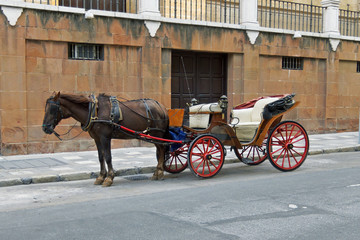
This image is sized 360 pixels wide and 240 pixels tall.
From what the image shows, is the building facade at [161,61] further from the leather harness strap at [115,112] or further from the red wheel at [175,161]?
the leather harness strap at [115,112]

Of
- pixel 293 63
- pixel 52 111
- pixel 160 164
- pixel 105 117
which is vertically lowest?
pixel 160 164

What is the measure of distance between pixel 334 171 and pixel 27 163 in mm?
7248

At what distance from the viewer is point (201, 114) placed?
374 inches

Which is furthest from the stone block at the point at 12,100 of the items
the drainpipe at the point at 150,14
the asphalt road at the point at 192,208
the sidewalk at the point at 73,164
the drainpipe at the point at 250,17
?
the drainpipe at the point at 250,17

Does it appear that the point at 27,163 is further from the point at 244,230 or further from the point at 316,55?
the point at 316,55

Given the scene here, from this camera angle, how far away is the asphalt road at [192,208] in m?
5.41

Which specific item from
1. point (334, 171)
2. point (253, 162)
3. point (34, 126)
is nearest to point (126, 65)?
point (34, 126)

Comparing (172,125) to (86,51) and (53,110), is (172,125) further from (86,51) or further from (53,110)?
(86,51)

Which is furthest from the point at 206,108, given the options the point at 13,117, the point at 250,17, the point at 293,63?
the point at 293,63

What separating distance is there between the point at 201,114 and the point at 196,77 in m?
6.19

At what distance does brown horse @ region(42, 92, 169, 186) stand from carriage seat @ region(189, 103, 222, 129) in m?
0.75

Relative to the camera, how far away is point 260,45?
16188 millimetres

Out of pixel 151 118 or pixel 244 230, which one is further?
pixel 151 118

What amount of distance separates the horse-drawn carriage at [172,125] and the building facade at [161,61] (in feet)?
14.4
